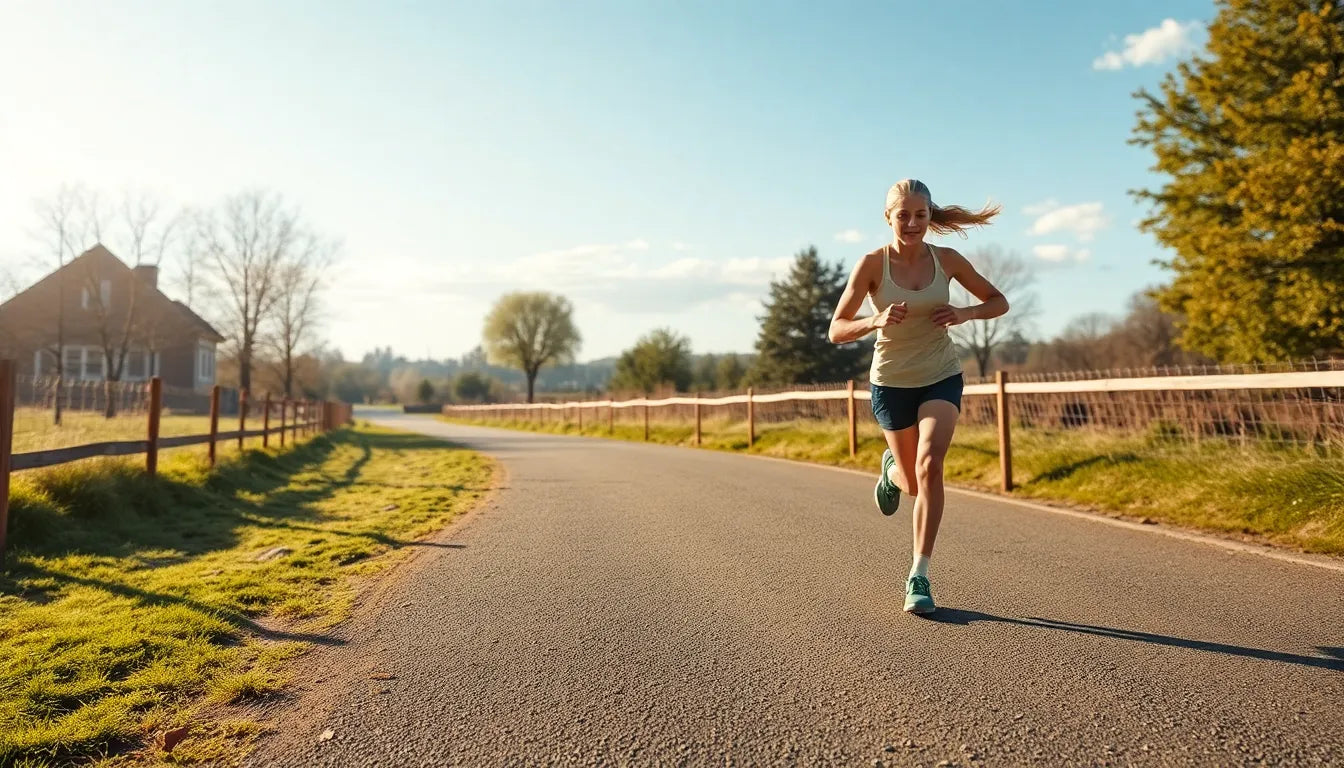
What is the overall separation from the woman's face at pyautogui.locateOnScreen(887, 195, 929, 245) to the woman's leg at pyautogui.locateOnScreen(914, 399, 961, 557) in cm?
82

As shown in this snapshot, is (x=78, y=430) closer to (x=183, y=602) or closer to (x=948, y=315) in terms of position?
(x=183, y=602)

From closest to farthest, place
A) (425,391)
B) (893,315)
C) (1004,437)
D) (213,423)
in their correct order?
(893,315) < (1004,437) < (213,423) < (425,391)

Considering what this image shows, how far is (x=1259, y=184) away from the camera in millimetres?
15453

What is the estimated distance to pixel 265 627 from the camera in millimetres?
3902

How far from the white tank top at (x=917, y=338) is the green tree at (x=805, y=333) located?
42817mm

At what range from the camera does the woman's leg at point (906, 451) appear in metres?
4.19

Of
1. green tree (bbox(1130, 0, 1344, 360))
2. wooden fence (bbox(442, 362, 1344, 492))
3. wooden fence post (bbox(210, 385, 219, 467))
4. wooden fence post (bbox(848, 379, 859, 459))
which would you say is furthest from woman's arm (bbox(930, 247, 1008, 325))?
green tree (bbox(1130, 0, 1344, 360))

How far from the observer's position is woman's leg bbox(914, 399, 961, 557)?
392 centimetres

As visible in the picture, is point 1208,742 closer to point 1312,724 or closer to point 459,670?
point 1312,724

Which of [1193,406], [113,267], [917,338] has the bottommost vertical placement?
[1193,406]

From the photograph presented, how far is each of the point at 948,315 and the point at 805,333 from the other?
147ft

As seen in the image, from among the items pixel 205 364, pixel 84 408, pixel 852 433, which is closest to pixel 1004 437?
pixel 852 433

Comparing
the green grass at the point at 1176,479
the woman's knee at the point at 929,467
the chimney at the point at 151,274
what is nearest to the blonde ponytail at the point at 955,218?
the woman's knee at the point at 929,467

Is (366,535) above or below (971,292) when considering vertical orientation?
below
